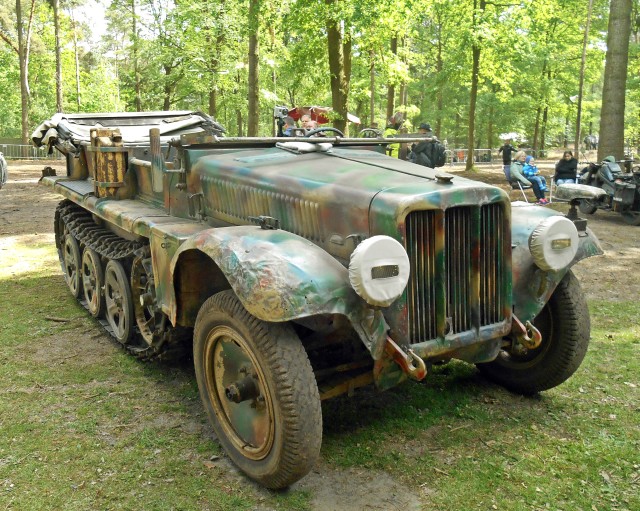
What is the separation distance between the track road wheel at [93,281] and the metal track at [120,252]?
11 centimetres

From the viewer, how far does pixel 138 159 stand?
586cm

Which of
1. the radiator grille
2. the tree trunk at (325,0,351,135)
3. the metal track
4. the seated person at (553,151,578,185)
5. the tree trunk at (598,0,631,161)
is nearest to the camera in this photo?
the radiator grille

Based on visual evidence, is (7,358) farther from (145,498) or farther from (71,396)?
(145,498)

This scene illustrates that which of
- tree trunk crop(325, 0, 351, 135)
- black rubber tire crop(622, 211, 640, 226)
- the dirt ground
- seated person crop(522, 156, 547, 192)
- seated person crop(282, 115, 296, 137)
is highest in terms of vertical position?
tree trunk crop(325, 0, 351, 135)

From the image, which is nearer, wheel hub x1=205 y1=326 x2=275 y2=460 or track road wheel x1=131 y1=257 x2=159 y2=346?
wheel hub x1=205 y1=326 x2=275 y2=460

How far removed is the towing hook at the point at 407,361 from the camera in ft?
10.7

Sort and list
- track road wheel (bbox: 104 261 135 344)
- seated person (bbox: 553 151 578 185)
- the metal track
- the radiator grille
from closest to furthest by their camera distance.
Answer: the radiator grille, the metal track, track road wheel (bbox: 104 261 135 344), seated person (bbox: 553 151 578 185)

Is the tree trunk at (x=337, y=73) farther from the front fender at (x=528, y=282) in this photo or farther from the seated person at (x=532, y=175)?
the front fender at (x=528, y=282)

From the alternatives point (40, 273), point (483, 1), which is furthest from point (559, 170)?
point (40, 273)

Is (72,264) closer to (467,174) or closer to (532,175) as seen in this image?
(532,175)

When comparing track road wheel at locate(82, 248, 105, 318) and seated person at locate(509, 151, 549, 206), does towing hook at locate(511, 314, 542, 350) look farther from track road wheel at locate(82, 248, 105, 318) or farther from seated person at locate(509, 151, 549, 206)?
seated person at locate(509, 151, 549, 206)

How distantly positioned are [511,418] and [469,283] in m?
1.09

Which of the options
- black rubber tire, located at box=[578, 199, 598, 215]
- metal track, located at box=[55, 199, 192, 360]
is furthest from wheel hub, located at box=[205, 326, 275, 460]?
black rubber tire, located at box=[578, 199, 598, 215]

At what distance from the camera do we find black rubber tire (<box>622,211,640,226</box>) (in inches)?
464
